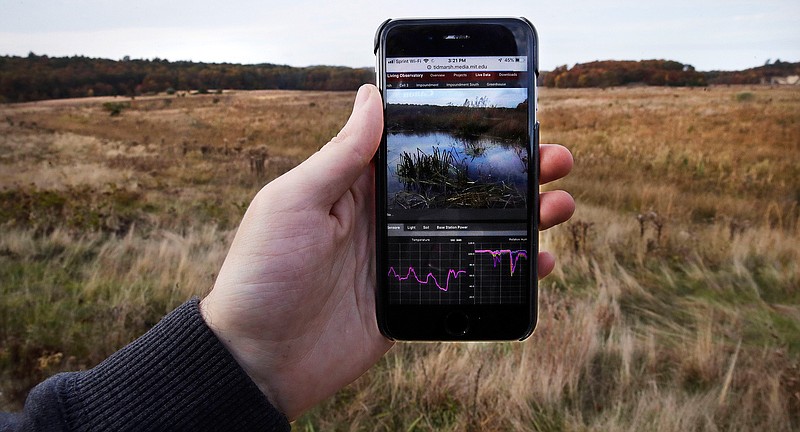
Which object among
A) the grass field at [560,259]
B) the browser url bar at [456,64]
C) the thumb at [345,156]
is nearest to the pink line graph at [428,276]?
the thumb at [345,156]

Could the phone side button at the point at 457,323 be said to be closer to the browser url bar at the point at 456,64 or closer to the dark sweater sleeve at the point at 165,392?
the dark sweater sleeve at the point at 165,392

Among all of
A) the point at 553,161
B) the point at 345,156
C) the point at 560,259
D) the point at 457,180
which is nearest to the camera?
the point at 345,156

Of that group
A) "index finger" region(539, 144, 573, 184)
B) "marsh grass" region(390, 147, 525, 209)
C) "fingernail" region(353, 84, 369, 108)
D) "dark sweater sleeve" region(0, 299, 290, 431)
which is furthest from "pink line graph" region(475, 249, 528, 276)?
"dark sweater sleeve" region(0, 299, 290, 431)

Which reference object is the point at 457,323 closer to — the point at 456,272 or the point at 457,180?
the point at 456,272

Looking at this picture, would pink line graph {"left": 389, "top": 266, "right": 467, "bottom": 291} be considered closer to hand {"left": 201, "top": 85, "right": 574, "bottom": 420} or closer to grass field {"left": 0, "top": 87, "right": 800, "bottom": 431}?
hand {"left": 201, "top": 85, "right": 574, "bottom": 420}

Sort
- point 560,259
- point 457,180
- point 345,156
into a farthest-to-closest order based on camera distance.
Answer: point 560,259
point 457,180
point 345,156

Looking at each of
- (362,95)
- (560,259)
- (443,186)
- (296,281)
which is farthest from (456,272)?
(560,259)

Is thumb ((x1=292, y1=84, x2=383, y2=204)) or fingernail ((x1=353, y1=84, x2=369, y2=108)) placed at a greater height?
fingernail ((x1=353, y1=84, x2=369, y2=108))
